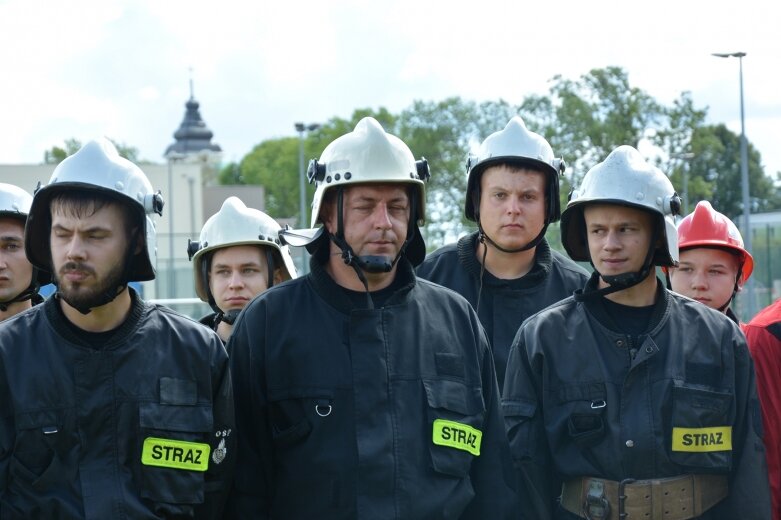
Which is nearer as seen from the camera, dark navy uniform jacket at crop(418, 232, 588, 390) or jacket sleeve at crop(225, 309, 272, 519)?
jacket sleeve at crop(225, 309, 272, 519)

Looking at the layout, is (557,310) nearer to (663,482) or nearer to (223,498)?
(663,482)

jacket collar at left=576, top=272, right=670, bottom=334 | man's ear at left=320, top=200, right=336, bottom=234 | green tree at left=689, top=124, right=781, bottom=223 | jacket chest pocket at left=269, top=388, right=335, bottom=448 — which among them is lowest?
jacket chest pocket at left=269, top=388, right=335, bottom=448

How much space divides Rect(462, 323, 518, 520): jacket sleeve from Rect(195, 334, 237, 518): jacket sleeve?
946 millimetres

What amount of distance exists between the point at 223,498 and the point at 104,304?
2.75 ft

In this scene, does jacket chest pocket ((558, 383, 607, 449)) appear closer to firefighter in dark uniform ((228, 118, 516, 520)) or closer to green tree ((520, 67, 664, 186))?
firefighter in dark uniform ((228, 118, 516, 520))

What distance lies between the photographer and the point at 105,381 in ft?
14.0

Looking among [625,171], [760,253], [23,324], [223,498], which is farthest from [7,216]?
[760,253]

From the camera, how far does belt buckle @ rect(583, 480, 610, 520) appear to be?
4922 mm

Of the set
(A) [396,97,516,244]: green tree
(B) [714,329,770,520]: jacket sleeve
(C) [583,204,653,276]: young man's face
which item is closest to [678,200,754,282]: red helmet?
(C) [583,204,653,276]: young man's face

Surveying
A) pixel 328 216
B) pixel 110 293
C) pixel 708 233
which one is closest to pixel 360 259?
pixel 328 216

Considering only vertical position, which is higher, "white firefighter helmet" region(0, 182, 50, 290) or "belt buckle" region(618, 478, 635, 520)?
"white firefighter helmet" region(0, 182, 50, 290)

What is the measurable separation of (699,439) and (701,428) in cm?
5

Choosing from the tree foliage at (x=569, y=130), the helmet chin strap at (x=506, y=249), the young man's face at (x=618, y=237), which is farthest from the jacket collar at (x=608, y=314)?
the tree foliage at (x=569, y=130)

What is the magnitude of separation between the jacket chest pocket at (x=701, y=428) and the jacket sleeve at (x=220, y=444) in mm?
1821
